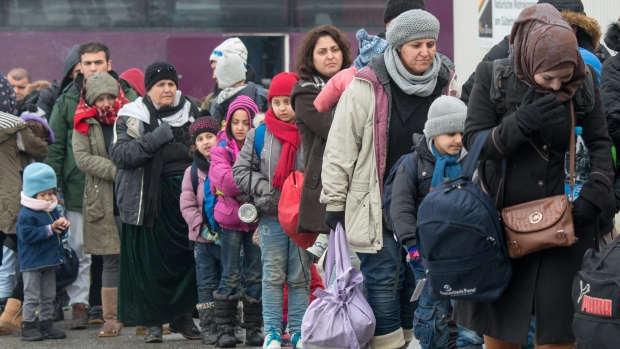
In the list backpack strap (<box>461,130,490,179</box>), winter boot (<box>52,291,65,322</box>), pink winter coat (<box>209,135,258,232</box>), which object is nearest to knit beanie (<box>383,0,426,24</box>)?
pink winter coat (<box>209,135,258,232</box>)

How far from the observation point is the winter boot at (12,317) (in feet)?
30.8

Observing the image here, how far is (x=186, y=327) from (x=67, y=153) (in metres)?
Answer: 1.94

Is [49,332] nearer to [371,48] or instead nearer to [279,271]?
[279,271]

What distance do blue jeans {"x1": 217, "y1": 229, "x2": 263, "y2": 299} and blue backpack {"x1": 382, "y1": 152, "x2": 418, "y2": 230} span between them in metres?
2.34

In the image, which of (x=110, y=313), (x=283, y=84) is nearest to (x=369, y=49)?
(x=283, y=84)

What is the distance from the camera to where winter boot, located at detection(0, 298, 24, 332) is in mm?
9375

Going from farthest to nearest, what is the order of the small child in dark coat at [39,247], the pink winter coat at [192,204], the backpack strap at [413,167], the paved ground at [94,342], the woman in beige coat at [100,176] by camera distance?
the woman in beige coat at [100,176] → the small child in dark coat at [39,247] → the paved ground at [94,342] → the pink winter coat at [192,204] → the backpack strap at [413,167]

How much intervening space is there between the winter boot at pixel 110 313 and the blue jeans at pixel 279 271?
1.85 m

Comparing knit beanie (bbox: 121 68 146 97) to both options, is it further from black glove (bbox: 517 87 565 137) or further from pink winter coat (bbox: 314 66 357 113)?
black glove (bbox: 517 87 565 137)

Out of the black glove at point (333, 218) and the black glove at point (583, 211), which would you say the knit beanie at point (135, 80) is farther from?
the black glove at point (583, 211)

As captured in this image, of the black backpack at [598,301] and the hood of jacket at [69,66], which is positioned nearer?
the black backpack at [598,301]

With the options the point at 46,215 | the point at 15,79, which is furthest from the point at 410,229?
the point at 15,79

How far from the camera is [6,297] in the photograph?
9977mm

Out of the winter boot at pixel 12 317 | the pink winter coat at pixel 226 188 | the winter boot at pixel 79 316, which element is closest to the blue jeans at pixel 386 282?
the pink winter coat at pixel 226 188
